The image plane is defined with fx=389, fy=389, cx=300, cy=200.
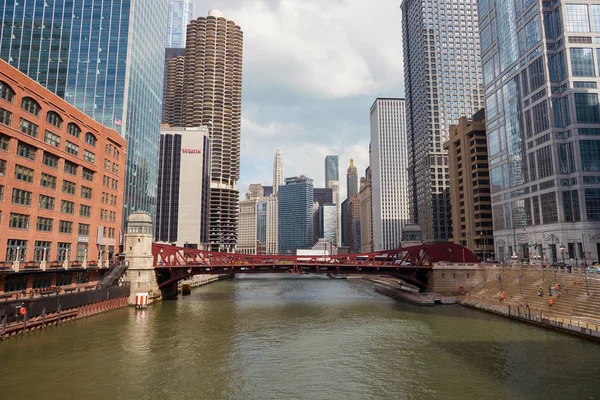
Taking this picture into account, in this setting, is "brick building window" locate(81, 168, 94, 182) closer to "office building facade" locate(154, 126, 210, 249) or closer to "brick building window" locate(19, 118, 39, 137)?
"brick building window" locate(19, 118, 39, 137)

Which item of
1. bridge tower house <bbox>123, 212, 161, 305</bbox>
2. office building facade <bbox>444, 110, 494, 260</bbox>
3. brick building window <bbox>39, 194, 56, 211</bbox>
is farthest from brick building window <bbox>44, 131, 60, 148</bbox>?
office building facade <bbox>444, 110, 494, 260</bbox>

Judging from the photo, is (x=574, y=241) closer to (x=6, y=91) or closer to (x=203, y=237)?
(x=6, y=91)

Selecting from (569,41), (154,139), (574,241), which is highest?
(569,41)

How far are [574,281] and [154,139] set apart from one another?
122472mm

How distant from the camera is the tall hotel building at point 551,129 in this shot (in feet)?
289

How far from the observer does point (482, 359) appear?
114ft

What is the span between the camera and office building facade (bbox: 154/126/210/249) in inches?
7146

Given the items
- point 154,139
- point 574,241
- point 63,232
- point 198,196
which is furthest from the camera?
point 198,196

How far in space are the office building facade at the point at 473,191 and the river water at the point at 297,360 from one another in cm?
9457

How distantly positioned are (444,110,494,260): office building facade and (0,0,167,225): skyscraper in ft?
383

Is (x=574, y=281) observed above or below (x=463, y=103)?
below

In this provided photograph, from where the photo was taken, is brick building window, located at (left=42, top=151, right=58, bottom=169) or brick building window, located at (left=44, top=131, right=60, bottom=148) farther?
brick building window, located at (left=44, top=131, right=60, bottom=148)

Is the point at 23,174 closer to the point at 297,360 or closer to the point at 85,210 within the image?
the point at 85,210

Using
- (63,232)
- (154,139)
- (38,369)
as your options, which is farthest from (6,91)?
(154,139)
